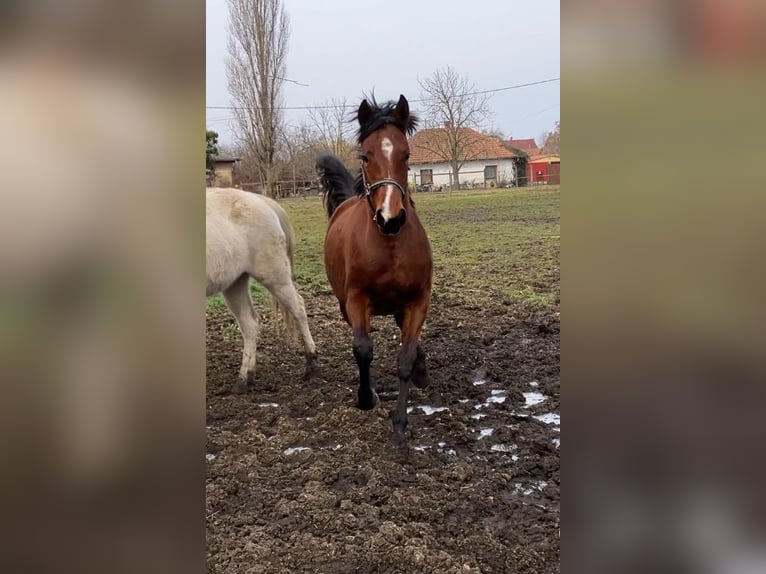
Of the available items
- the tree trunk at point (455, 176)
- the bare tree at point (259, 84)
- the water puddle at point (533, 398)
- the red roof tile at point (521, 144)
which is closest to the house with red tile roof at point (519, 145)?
the red roof tile at point (521, 144)

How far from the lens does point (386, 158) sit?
260 centimetres

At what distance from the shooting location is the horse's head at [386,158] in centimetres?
257

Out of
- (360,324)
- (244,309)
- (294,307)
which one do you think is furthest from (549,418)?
(244,309)

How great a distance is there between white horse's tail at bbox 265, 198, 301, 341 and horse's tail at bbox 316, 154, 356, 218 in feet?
1.32

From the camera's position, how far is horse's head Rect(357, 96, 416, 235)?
257cm

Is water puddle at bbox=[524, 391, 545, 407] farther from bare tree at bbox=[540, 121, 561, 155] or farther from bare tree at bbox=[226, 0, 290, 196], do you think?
bare tree at bbox=[226, 0, 290, 196]

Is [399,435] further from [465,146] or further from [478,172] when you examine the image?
[478,172]

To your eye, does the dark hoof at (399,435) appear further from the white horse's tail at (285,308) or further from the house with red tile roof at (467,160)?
the house with red tile roof at (467,160)

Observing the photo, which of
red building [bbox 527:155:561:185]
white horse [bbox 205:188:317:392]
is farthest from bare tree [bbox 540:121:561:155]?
white horse [bbox 205:188:317:392]

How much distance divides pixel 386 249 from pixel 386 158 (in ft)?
1.61

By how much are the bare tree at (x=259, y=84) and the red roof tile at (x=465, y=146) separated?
2.04 m
